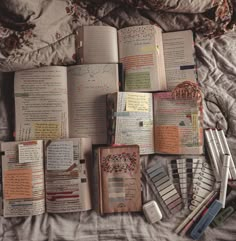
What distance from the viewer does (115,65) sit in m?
1.17

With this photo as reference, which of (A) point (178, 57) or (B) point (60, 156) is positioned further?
(A) point (178, 57)

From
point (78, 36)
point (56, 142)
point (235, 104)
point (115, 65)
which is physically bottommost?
point (56, 142)

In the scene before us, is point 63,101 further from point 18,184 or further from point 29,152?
point 18,184

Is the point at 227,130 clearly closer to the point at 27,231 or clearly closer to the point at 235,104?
the point at 235,104

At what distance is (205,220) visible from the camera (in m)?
1.12

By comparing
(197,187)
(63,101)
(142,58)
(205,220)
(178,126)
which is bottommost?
(205,220)

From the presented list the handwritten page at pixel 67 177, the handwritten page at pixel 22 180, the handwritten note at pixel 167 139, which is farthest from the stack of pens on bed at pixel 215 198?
the handwritten page at pixel 22 180

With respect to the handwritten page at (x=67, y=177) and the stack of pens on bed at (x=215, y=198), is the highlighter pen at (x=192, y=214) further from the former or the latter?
the handwritten page at (x=67, y=177)

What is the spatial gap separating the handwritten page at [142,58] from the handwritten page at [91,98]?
6 centimetres

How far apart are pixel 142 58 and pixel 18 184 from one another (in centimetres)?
61

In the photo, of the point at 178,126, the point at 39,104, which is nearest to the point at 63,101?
the point at 39,104

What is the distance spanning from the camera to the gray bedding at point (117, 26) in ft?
3.52

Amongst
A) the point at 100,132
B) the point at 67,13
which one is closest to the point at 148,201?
the point at 100,132

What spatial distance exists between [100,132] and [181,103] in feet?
0.99
